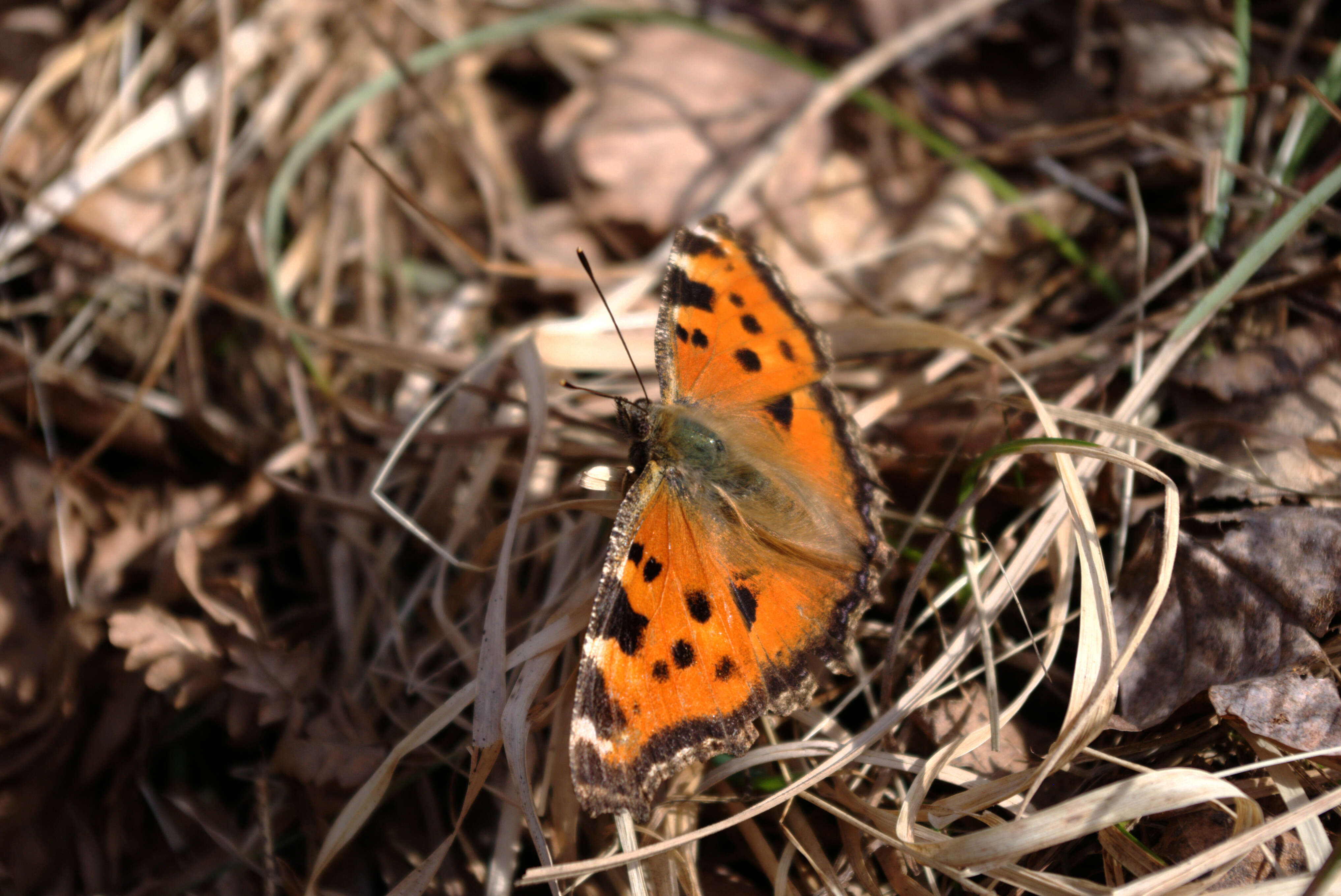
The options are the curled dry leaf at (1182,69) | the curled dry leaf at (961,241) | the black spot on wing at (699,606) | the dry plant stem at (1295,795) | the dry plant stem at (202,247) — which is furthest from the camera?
the curled dry leaf at (961,241)

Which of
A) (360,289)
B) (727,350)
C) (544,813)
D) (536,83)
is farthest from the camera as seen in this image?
(536,83)

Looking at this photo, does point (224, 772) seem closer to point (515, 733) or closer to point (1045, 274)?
point (515, 733)

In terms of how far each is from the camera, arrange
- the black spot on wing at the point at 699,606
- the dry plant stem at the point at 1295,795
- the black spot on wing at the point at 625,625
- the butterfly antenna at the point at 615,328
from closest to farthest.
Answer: the dry plant stem at the point at 1295,795, the black spot on wing at the point at 625,625, the black spot on wing at the point at 699,606, the butterfly antenna at the point at 615,328

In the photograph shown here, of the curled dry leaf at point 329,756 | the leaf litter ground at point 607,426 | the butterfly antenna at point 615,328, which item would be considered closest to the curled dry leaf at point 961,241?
the leaf litter ground at point 607,426

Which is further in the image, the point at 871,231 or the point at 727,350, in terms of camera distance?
the point at 871,231

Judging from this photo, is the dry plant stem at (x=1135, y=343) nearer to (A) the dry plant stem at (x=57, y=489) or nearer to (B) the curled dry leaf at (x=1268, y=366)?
(B) the curled dry leaf at (x=1268, y=366)

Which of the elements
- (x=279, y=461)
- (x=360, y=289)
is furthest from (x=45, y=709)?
(x=360, y=289)

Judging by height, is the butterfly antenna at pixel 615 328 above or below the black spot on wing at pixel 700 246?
below

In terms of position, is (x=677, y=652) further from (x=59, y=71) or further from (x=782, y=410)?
(x=59, y=71)
